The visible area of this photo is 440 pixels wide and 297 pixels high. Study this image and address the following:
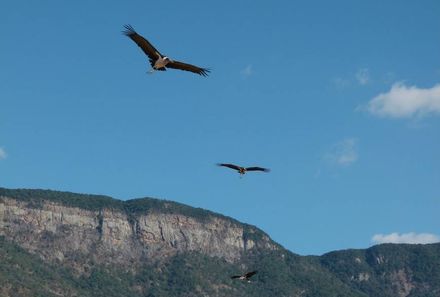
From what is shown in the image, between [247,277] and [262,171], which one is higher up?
[262,171]

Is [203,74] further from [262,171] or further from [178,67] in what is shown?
[262,171]

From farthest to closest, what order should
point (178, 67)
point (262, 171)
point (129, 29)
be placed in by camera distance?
1. point (262, 171)
2. point (178, 67)
3. point (129, 29)

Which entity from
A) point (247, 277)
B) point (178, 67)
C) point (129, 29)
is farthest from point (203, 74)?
point (247, 277)

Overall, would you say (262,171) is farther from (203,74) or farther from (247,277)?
(203,74)

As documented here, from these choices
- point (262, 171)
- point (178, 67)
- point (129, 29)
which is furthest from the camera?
point (262, 171)

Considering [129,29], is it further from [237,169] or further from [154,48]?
[237,169]

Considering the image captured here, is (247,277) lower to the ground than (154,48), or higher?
lower

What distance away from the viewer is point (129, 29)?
28.1 m

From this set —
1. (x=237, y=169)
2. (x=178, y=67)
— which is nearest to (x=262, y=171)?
(x=237, y=169)

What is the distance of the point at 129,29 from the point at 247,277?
62.3 ft

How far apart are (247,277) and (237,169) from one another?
5574mm

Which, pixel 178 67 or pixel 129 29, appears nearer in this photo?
pixel 129 29

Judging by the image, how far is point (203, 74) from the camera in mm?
29547

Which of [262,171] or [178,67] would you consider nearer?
[178,67]
